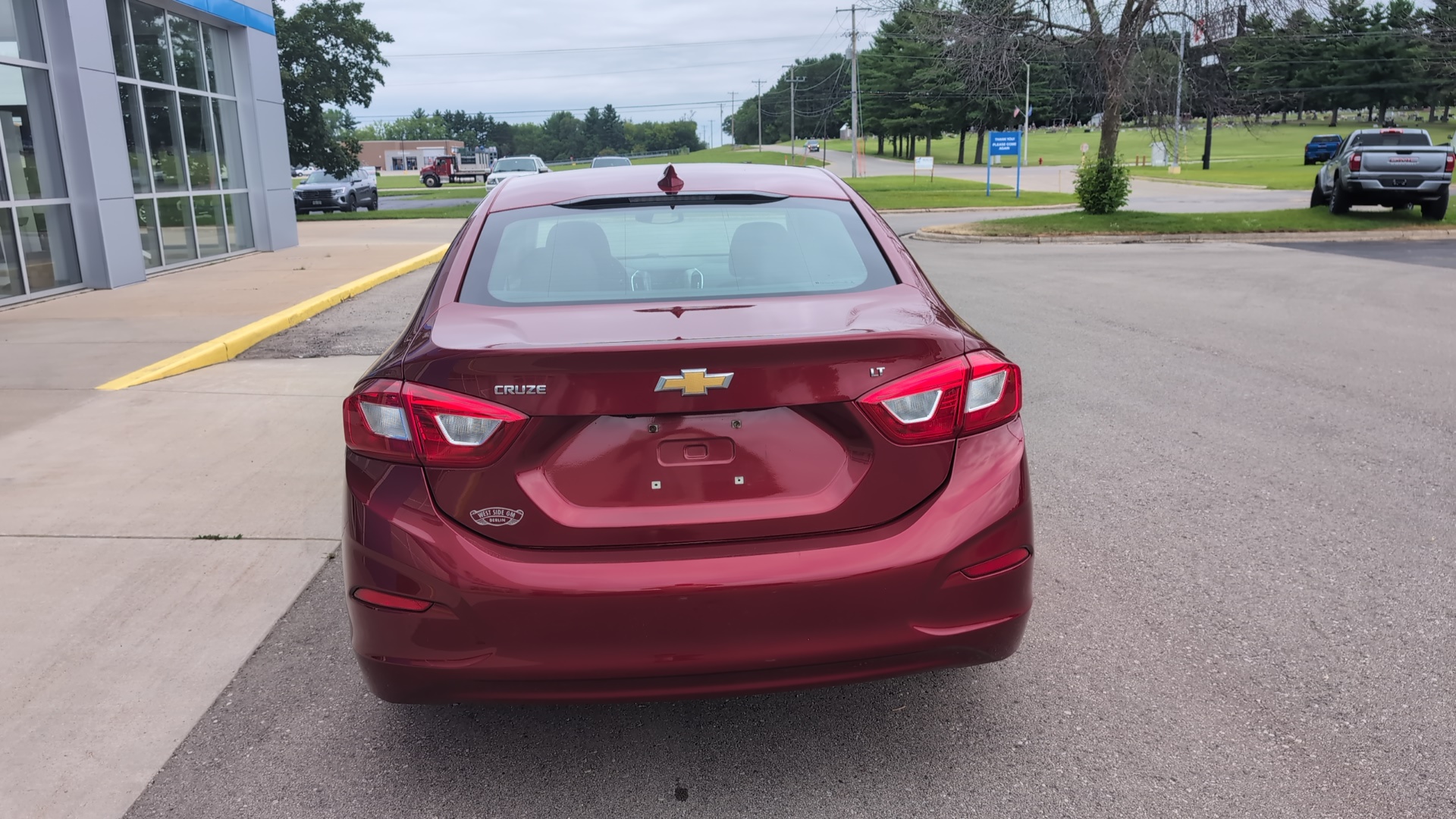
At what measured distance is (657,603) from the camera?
2443mm

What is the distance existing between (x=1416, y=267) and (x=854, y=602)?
15.1 m

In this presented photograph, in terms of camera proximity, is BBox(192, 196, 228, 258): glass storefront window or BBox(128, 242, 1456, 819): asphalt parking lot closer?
BBox(128, 242, 1456, 819): asphalt parking lot

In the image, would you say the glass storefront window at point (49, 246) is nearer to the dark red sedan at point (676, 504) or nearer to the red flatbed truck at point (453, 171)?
the dark red sedan at point (676, 504)

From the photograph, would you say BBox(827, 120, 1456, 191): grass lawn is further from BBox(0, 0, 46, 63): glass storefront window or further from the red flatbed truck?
the red flatbed truck

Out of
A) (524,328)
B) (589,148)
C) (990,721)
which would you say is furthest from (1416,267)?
(589,148)

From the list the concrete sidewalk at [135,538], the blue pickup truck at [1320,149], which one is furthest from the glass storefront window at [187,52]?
the blue pickup truck at [1320,149]

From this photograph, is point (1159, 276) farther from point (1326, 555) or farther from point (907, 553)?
point (907, 553)

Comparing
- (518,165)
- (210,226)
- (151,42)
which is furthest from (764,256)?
(518,165)

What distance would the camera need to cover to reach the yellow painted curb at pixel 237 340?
7684 mm

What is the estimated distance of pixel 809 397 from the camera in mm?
2471

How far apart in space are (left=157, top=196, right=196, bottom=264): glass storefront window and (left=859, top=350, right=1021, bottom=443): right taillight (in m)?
15.0

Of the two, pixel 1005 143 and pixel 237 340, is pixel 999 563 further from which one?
pixel 1005 143

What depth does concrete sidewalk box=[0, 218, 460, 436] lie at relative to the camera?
747 centimetres

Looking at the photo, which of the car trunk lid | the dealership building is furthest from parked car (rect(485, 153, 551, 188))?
the car trunk lid
